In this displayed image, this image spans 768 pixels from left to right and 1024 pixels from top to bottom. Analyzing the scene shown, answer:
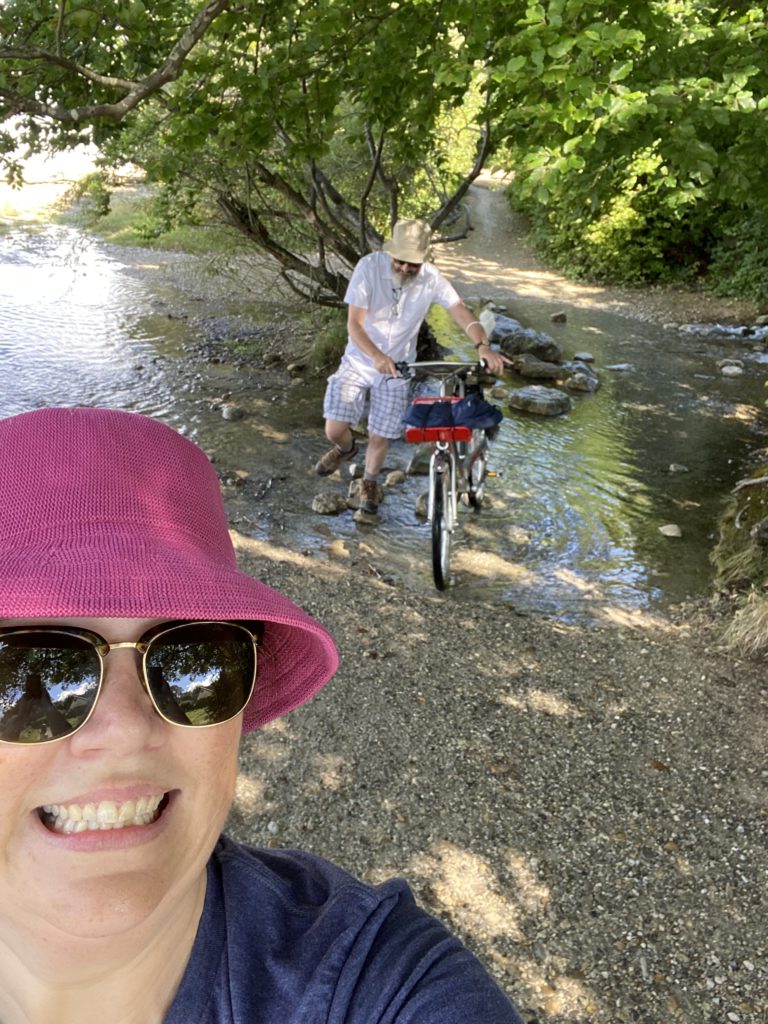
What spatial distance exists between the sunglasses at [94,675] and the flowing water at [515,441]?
13.9 ft

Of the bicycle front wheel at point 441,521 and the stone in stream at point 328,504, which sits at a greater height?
the bicycle front wheel at point 441,521

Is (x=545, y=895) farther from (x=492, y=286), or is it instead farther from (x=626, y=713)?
(x=492, y=286)

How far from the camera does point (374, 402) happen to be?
20.1 ft

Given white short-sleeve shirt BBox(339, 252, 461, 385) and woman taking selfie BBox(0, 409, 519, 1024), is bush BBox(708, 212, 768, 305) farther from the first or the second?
woman taking selfie BBox(0, 409, 519, 1024)

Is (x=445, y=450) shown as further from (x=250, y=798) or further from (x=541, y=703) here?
(x=250, y=798)

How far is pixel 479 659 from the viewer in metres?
4.54

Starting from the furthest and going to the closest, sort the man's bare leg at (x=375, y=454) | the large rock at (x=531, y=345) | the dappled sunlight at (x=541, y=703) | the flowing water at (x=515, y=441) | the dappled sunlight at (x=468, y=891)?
the large rock at (x=531, y=345) → the man's bare leg at (x=375, y=454) → the flowing water at (x=515, y=441) → the dappled sunlight at (x=541, y=703) → the dappled sunlight at (x=468, y=891)

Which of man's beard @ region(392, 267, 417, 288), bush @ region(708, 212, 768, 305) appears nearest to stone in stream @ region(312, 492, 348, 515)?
man's beard @ region(392, 267, 417, 288)

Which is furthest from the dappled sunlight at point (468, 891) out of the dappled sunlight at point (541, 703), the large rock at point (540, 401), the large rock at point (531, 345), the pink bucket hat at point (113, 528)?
the large rock at point (531, 345)

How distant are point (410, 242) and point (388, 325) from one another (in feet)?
2.05

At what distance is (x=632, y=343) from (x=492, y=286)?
514 cm

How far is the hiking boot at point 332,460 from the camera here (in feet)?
23.4

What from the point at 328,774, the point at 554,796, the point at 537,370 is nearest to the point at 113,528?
the point at 328,774

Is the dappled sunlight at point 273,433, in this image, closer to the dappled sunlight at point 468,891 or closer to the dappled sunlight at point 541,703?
the dappled sunlight at point 541,703
